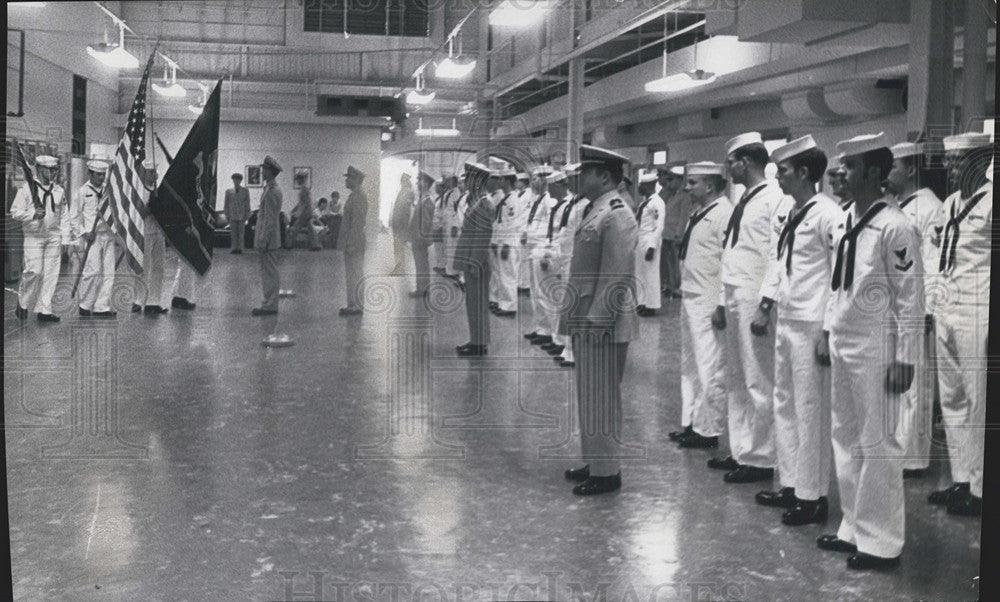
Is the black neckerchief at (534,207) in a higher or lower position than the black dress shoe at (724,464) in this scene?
higher

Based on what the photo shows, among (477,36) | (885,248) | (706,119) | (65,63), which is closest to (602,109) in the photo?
(706,119)

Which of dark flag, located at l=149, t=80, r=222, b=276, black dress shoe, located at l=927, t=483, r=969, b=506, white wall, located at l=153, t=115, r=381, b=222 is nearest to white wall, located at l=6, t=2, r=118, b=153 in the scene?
white wall, located at l=153, t=115, r=381, b=222

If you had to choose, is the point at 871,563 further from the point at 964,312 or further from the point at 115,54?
the point at 115,54

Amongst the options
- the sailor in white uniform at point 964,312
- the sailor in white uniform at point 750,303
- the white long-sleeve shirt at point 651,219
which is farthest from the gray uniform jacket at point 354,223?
the sailor in white uniform at point 964,312

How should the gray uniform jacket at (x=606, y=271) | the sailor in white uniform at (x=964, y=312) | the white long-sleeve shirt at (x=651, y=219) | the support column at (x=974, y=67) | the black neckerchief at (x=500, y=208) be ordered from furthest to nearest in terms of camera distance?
the black neckerchief at (x=500, y=208), the white long-sleeve shirt at (x=651, y=219), the support column at (x=974, y=67), the gray uniform jacket at (x=606, y=271), the sailor in white uniform at (x=964, y=312)

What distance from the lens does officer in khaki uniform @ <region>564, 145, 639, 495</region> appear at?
3.78m

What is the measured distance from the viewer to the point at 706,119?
10.9m

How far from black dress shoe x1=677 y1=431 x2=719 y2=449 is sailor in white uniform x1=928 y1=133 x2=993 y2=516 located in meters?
1.06

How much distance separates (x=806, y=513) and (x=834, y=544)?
300 mm

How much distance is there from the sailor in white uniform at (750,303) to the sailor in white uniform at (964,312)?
685 millimetres

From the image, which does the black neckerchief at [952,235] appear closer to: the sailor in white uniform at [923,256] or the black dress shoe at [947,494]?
the sailor in white uniform at [923,256]

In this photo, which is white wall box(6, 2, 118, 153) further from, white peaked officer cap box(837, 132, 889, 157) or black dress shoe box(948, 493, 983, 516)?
black dress shoe box(948, 493, 983, 516)

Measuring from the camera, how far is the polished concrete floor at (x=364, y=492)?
2.95 metres

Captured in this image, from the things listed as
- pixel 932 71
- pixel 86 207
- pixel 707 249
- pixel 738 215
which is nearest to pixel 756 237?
pixel 738 215
